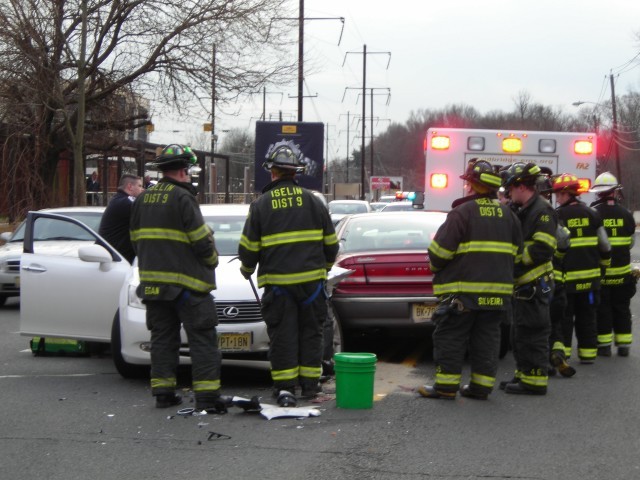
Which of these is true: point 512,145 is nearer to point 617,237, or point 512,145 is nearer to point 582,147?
point 582,147

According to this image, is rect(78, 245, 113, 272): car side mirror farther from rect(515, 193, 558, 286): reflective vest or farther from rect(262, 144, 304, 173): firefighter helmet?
rect(515, 193, 558, 286): reflective vest

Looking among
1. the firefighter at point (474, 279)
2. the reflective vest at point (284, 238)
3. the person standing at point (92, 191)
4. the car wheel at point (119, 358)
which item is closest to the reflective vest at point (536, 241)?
the firefighter at point (474, 279)

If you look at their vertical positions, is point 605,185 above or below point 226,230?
above

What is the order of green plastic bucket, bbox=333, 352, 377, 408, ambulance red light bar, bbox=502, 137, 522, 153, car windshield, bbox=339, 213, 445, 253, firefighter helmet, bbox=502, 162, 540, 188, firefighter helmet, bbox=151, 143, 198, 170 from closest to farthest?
1. green plastic bucket, bbox=333, 352, 377, 408
2. firefighter helmet, bbox=151, 143, 198, 170
3. firefighter helmet, bbox=502, 162, 540, 188
4. car windshield, bbox=339, 213, 445, 253
5. ambulance red light bar, bbox=502, 137, 522, 153

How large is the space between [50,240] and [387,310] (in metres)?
4.66

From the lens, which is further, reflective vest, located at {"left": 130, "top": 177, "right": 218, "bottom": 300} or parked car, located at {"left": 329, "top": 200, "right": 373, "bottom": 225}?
parked car, located at {"left": 329, "top": 200, "right": 373, "bottom": 225}

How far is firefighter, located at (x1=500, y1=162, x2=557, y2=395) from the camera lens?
26.3 feet

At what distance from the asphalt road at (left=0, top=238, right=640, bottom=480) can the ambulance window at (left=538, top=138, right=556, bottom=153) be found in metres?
7.35

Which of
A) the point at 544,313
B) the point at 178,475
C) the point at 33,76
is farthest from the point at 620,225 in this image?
the point at 33,76

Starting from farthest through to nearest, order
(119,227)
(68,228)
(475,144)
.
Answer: (475,144), (68,228), (119,227)

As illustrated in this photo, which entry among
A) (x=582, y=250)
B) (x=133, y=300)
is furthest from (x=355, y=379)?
(x=582, y=250)

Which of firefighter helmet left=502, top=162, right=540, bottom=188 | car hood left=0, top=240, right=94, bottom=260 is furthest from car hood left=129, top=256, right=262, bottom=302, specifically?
firefighter helmet left=502, top=162, right=540, bottom=188

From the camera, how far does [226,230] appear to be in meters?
9.77

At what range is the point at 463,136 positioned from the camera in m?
15.8
